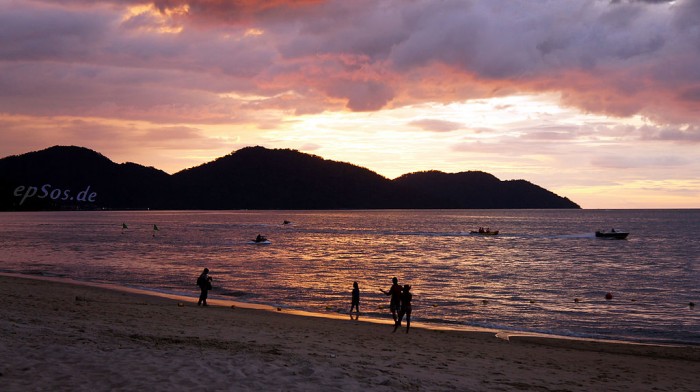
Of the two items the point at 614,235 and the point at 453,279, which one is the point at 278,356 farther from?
the point at 614,235

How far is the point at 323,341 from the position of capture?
1777cm

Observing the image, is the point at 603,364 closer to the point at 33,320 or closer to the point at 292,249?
the point at 33,320

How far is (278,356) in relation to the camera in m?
13.6

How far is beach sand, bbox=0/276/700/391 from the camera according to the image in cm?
1057

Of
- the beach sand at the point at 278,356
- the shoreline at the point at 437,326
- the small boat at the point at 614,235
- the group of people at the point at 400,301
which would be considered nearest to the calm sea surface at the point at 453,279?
the shoreline at the point at 437,326

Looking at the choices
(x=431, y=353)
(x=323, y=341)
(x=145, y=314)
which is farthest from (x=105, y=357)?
(x=145, y=314)

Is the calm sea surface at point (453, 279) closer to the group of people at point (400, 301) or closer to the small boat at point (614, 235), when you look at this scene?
the group of people at point (400, 301)

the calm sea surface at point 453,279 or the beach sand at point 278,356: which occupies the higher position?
the beach sand at point 278,356

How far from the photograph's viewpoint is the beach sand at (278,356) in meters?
10.6

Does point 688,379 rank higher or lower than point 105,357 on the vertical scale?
lower

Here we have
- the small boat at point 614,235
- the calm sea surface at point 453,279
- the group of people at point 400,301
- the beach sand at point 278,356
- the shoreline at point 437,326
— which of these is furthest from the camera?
the small boat at point 614,235

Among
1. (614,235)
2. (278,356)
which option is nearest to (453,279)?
(278,356)

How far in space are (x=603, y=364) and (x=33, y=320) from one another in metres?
16.3

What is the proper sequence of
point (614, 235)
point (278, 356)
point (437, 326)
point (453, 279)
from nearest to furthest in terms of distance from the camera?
point (278, 356) → point (437, 326) → point (453, 279) → point (614, 235)
